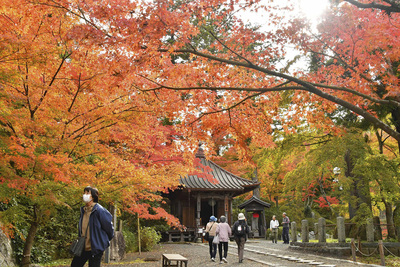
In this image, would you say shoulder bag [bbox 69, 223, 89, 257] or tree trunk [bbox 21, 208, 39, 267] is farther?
tree trunk [bbox 21, 208, 39, 267]

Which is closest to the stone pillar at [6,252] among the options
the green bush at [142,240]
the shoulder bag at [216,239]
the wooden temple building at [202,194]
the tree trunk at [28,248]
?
the tree trunk at [28,248]

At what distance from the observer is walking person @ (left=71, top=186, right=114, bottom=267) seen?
4841 millimetres

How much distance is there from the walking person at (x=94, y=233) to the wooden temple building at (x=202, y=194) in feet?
54.7

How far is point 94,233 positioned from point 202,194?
1835 cm

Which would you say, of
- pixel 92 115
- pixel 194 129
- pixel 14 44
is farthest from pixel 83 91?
pixel 194 129

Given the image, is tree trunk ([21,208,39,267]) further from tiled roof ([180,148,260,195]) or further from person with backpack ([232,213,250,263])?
tiled roof ([180,148,260,195])

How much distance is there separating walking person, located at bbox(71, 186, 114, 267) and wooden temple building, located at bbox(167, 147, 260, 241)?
16685 millimetres

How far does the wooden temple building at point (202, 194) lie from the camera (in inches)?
877

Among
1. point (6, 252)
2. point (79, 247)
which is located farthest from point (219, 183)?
point (79, 247)

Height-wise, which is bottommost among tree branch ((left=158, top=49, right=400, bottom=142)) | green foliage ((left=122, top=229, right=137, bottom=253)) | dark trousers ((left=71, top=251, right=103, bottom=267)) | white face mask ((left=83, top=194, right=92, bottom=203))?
green foliage ((left=122, top=229, right=137, bottom=253))

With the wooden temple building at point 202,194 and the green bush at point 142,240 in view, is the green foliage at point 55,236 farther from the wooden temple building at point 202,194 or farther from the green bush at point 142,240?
the wooden temple building at point 202,194

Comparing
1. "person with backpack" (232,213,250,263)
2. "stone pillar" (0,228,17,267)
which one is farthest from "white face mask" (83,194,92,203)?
"person with backpack" (232,213,250,263)

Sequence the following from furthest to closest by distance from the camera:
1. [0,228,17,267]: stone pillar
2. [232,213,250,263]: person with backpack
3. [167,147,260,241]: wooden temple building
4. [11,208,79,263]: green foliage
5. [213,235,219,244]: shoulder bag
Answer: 1. [167,147,260,241]: wooden temple building
2. [213,235,219,244]: shoulder bag
3. [232,213,250,263]: person with backpack
4. [11,208,79,263]: green foliage
5. [0,228,17,267]: stone pillar

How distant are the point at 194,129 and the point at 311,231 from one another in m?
22.2
